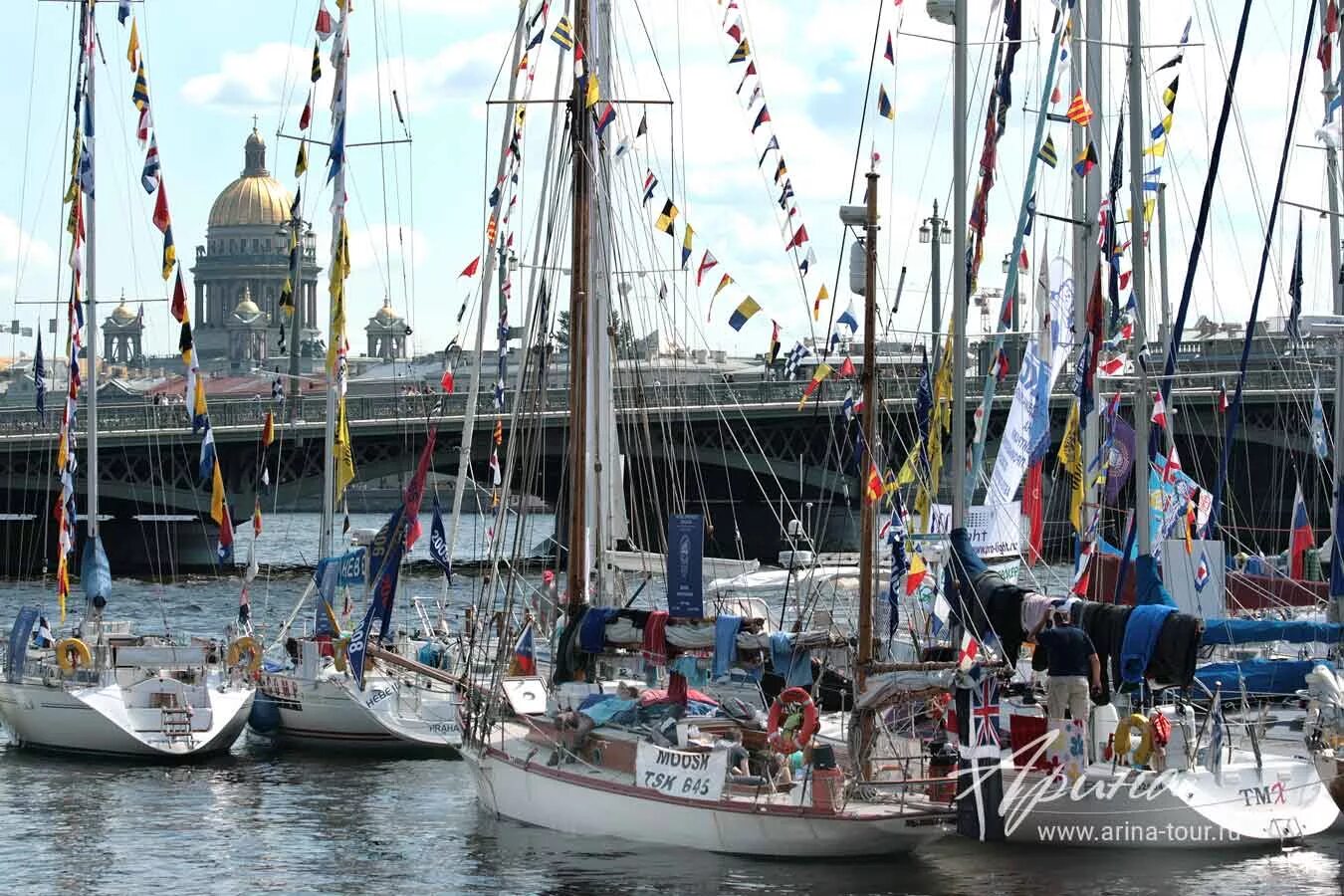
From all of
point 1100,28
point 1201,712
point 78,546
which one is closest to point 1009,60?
point 1100,28

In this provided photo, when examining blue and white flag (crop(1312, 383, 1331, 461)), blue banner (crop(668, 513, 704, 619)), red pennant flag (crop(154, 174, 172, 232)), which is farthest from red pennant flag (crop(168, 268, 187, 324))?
blue and white flag (crop(1312, 383, 1331, 461))

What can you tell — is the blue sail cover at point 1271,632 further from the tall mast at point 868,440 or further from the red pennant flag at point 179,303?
the red pennant flag at point 179,303

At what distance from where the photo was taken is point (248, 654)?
120ft

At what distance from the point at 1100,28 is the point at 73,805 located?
17632mm

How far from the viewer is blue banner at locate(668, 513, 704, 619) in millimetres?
28094

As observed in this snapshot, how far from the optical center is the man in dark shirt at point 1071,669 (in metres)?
24.5

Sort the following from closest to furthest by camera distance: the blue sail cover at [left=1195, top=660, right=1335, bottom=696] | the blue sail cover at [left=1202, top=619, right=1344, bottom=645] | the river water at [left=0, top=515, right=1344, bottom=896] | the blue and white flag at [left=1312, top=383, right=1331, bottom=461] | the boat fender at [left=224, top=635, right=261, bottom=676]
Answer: the river water at [left=0, top=515, right=1344, bottom=896] < the blue sail cover at [left=1202, top=619, right=1344, bottom=645] < the blue sail cover at [left=1195, top=660, right=1335, bottom=696] < the boat fender at [left=224, top=635, right=261, bottom=676] < the blue and white flag at [left=1312, top=383, right=1331, bottom=461]

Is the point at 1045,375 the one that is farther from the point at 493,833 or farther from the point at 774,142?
the point at 493,833

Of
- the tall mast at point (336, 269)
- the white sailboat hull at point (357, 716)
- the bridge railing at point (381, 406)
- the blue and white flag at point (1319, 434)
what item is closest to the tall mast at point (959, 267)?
the white sailboat hull at point (357, 716)

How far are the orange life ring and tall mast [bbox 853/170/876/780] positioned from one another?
548 mm

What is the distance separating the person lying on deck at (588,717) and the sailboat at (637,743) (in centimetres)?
6

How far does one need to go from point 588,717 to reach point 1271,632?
25.9 feet

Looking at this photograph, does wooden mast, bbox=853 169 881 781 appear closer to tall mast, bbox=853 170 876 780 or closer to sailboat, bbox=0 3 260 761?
tall mast, bbox=853 170 876 780

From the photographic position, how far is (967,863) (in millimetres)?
25031
